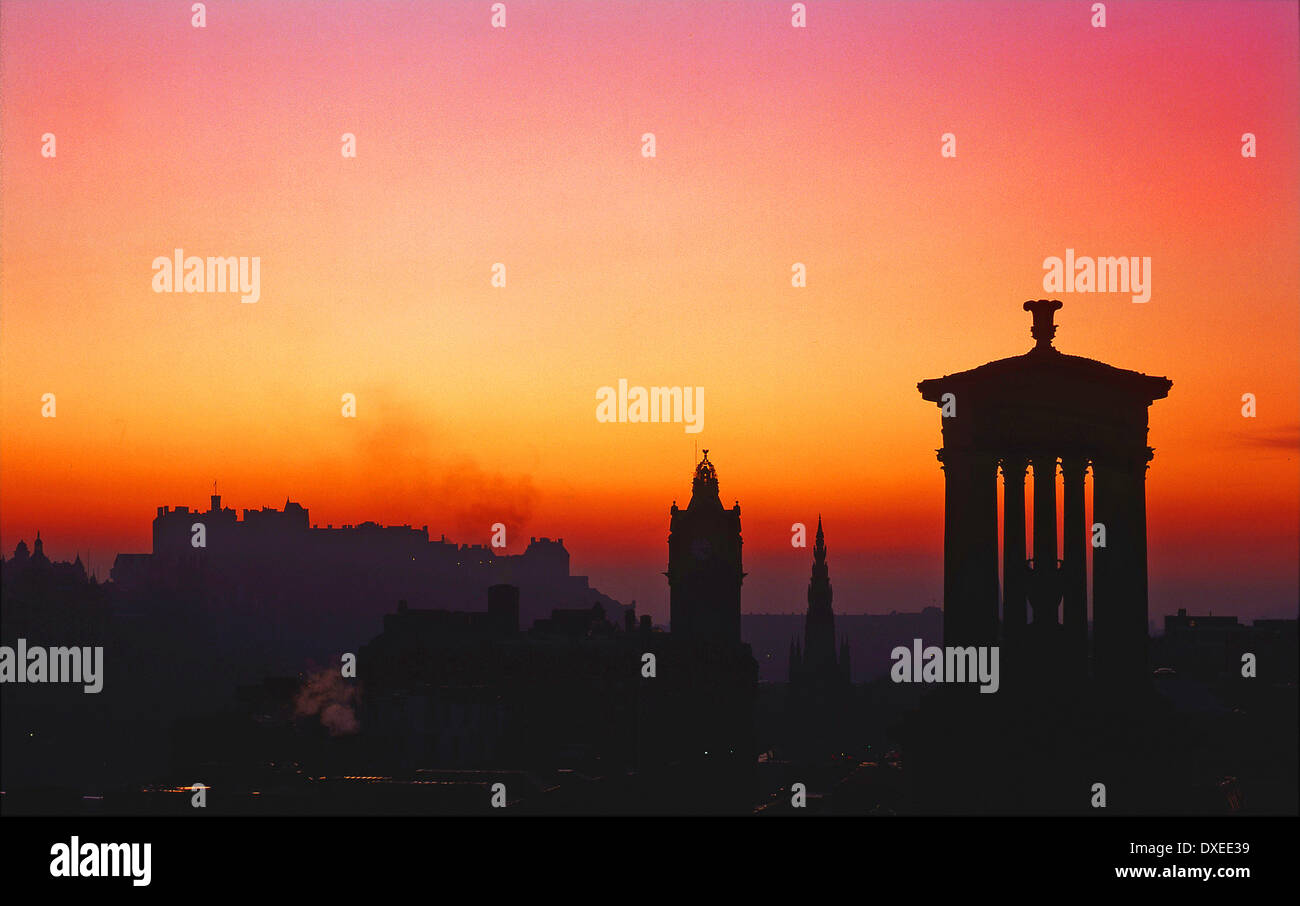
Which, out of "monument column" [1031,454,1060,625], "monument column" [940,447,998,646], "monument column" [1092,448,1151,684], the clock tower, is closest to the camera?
"monument column" [940,447,998,646]

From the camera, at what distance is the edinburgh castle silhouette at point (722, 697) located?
37.6m

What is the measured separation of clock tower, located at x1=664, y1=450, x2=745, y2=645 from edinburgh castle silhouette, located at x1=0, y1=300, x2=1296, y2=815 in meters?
0.21

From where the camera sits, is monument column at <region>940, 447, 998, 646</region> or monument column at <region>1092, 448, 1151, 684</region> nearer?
monument column at <region>940, 447, 998, 646</region>

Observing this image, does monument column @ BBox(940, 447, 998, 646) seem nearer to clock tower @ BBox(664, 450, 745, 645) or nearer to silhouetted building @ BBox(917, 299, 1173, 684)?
silhouetted building @ BBox(917, 299, 1173, 684)

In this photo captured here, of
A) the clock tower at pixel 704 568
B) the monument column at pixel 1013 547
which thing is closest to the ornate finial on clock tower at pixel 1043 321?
the monument column at pixel 1013 547

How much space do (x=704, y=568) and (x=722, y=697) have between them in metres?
11.9

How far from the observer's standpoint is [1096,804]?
37094mm

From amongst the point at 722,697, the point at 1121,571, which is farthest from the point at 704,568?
the point at 1121,571

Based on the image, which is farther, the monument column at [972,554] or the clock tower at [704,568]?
the clock tower at [704,568]

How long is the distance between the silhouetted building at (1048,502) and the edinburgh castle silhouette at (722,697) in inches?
2.4

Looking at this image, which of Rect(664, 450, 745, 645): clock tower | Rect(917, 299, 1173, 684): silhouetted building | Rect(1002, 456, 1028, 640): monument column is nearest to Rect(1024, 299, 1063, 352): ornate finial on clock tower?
Rect(917, 299, 1173, 684): silhouetted building

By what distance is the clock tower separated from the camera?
135625mm

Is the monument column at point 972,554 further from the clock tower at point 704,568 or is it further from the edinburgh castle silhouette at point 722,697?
the clock tower at point 704,568

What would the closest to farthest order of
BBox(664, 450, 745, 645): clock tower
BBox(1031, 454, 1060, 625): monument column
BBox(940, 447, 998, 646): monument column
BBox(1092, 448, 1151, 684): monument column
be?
1. BBox(940, 447, 998, 646): monument column
2. BBox(1031, 454, 1060, 625): monument column
3. BBox(1092, 448, 1151, 684): monument column
4. BBox(664, 450, 745, 645): clock tower
